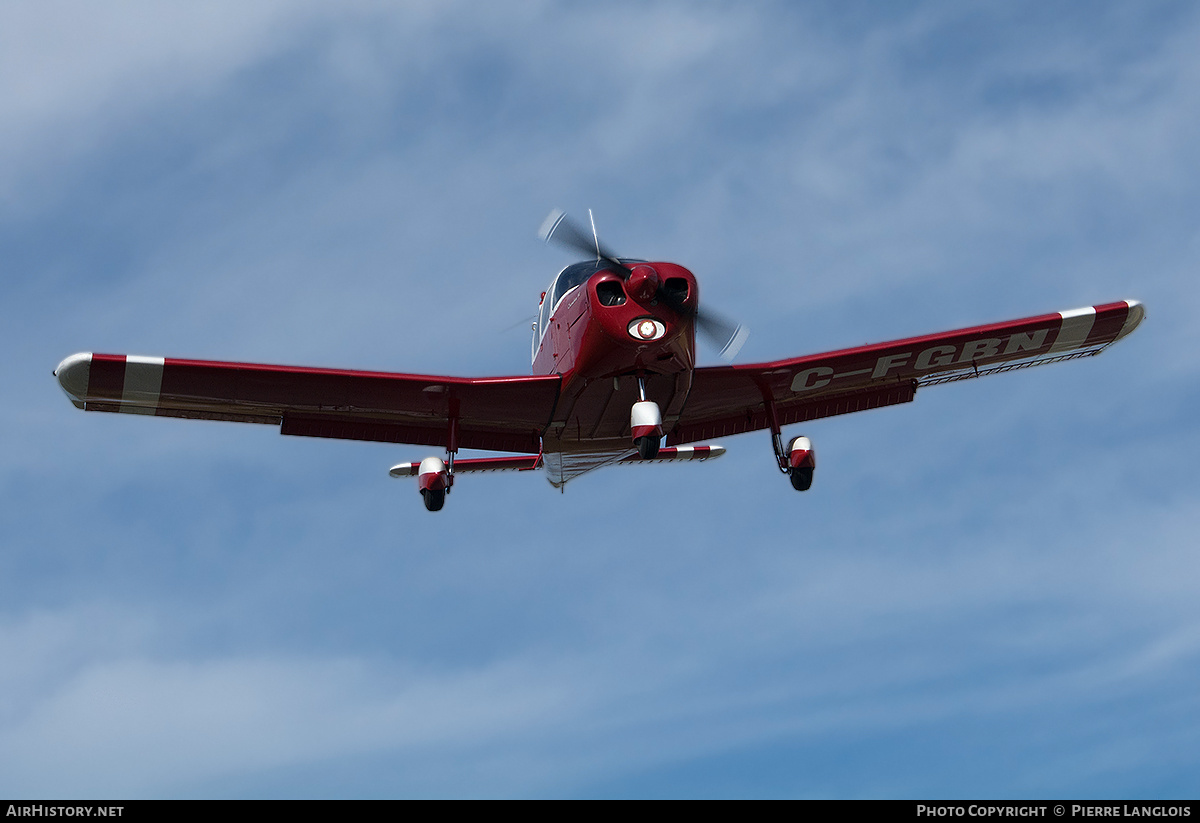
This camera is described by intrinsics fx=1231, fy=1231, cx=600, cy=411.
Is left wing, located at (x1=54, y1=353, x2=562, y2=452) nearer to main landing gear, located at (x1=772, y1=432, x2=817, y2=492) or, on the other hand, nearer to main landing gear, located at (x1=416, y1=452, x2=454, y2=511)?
main landing gear, located at (x1=416, y1=452, x2=454, y2=511)

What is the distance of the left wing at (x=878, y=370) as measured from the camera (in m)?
22.0

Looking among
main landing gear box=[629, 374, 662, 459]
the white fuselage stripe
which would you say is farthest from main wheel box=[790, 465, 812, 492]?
the white fuselage stripe

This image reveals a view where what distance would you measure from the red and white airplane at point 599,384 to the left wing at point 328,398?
3 cm

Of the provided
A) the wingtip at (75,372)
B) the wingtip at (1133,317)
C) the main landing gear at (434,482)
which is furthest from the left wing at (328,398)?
the wingtip at (1133,317)

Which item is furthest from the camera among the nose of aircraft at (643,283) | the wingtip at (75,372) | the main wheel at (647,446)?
the wingtip at (75,372)

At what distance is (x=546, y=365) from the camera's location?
70.1 feet

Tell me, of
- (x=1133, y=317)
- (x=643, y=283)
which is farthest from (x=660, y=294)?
(x=1133, y=317)

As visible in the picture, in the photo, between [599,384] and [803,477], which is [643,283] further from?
[803,477]

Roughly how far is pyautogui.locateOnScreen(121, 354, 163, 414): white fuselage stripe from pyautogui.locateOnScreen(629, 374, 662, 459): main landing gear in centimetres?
772

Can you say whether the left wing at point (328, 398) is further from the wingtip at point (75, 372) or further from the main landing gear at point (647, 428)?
the main landing gear at point (647, 428)
